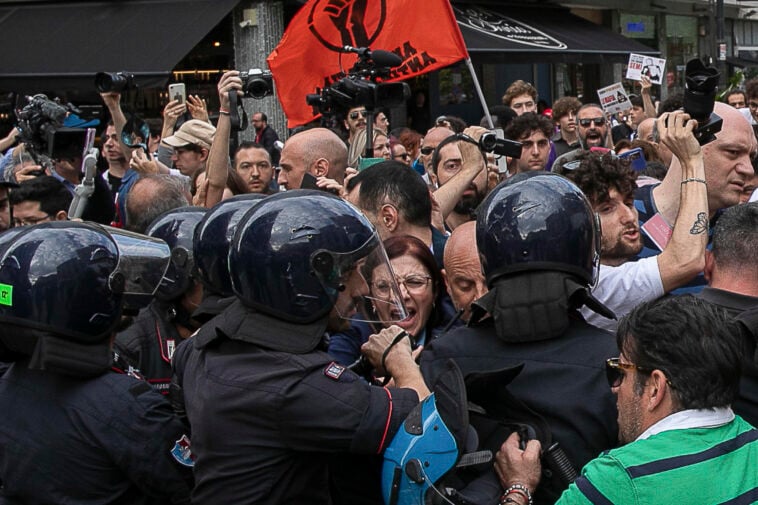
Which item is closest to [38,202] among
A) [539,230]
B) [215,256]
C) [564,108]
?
[215,256]

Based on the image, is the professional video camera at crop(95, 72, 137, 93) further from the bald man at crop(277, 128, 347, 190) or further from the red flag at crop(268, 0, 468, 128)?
the bald man at crop(277, 128, 347, 190)

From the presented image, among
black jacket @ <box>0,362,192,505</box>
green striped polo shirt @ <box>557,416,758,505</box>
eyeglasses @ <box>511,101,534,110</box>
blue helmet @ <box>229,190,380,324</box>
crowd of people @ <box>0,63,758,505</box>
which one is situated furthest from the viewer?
eyeglasses @ <box>511,101,534,110</box>

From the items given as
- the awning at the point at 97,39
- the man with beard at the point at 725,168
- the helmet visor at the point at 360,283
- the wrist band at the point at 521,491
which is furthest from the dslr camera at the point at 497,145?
the awning at the point at 97,39

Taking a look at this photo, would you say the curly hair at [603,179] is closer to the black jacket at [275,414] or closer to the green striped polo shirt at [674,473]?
the black jacket at [275,414]

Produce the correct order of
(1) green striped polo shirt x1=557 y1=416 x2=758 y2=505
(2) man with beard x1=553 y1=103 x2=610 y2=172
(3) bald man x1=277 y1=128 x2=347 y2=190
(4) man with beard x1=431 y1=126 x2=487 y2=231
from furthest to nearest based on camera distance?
(2) man with beard x1=553 y1=103 x2=610 y2=172 → (3) bald man x1=277 y1=128 x2=347 y2=190 → (4) man with beard x1=431 y1=126 x2=487 y2=231 → (1) green striped polo shirt x1=557 y1=416 x2=758 y2=505

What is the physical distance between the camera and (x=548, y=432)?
252cm

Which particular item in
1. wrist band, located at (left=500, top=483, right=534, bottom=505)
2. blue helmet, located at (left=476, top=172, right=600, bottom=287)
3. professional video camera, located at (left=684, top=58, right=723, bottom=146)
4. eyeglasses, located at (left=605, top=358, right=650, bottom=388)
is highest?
professional video camera, located at (left=684, top=58, right=723, bottom=146)

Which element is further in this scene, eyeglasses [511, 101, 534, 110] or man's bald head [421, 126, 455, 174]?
eyeglasses [511, 101, 534, 110]

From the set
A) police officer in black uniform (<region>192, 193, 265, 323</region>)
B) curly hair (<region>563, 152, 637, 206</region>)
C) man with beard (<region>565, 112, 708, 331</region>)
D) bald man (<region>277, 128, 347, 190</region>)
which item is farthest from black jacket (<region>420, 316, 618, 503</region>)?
bald man (<region>277, 128, 347, 190</region>)

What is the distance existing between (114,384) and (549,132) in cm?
521

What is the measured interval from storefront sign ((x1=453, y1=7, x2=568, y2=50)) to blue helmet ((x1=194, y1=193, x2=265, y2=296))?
1390cm

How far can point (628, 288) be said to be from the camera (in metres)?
3.19

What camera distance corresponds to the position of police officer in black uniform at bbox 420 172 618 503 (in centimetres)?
254

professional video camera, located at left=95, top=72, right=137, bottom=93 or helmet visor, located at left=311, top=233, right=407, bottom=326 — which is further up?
professional video camera, located at left=95, top=72, right=137, bottom=93
